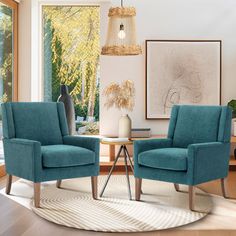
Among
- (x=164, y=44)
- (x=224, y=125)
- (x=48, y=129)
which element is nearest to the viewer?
(x=224, y=125)

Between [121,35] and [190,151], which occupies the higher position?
[121,35]

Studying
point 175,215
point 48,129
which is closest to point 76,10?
point 48,129

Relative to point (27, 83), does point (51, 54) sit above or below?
above

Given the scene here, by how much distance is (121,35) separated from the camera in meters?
4.86

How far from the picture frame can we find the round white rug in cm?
169

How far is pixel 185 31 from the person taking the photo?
6320 mm

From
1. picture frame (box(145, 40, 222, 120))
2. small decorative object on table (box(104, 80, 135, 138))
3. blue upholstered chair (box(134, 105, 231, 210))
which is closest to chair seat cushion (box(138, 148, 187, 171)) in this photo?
blue upholstered chair (box(134, 105, 231, 210))

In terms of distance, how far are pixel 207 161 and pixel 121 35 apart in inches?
64.2

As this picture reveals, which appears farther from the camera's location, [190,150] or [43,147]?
[43,147]

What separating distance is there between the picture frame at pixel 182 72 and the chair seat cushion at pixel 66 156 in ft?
7.20

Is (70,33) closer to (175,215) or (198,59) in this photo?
(198,59)

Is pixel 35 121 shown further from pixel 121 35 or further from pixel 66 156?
pixel 121 35

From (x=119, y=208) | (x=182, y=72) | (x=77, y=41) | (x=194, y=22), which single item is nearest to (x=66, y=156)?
(x=119, y=208)

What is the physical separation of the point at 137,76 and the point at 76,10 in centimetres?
129
